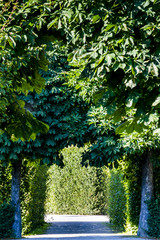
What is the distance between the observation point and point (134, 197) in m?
11.0

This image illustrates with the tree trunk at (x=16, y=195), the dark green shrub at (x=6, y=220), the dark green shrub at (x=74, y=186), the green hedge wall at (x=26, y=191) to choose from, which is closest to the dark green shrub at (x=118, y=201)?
the green hedge wall at (x=26, y=191)

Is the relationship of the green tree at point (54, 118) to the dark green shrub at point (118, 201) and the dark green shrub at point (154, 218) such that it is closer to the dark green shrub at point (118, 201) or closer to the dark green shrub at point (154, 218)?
the dark green shrub at point (154, 218)

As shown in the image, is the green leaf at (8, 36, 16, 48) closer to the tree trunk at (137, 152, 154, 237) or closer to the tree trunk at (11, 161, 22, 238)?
the tree trunk at (137, 152, 154, 237)

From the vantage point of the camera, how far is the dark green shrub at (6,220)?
31.6 feet

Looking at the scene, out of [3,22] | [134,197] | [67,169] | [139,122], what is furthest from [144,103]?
[67,169]

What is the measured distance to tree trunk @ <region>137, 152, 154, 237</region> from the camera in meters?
9.70

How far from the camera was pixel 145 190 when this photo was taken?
9.92 meters

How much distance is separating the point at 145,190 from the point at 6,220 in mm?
4227

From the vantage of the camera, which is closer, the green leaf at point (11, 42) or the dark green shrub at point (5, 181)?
the green leaf at point (11, 42)

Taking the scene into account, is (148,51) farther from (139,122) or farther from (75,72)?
(75,72)

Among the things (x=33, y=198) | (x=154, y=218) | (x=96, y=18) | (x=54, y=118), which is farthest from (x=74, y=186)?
(x=96, y=18)

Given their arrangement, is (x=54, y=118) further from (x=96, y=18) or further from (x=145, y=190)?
(x=96, y=18)

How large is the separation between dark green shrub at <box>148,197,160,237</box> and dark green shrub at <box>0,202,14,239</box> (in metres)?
4.07

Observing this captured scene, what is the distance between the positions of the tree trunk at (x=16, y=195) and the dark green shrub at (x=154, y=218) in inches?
154
